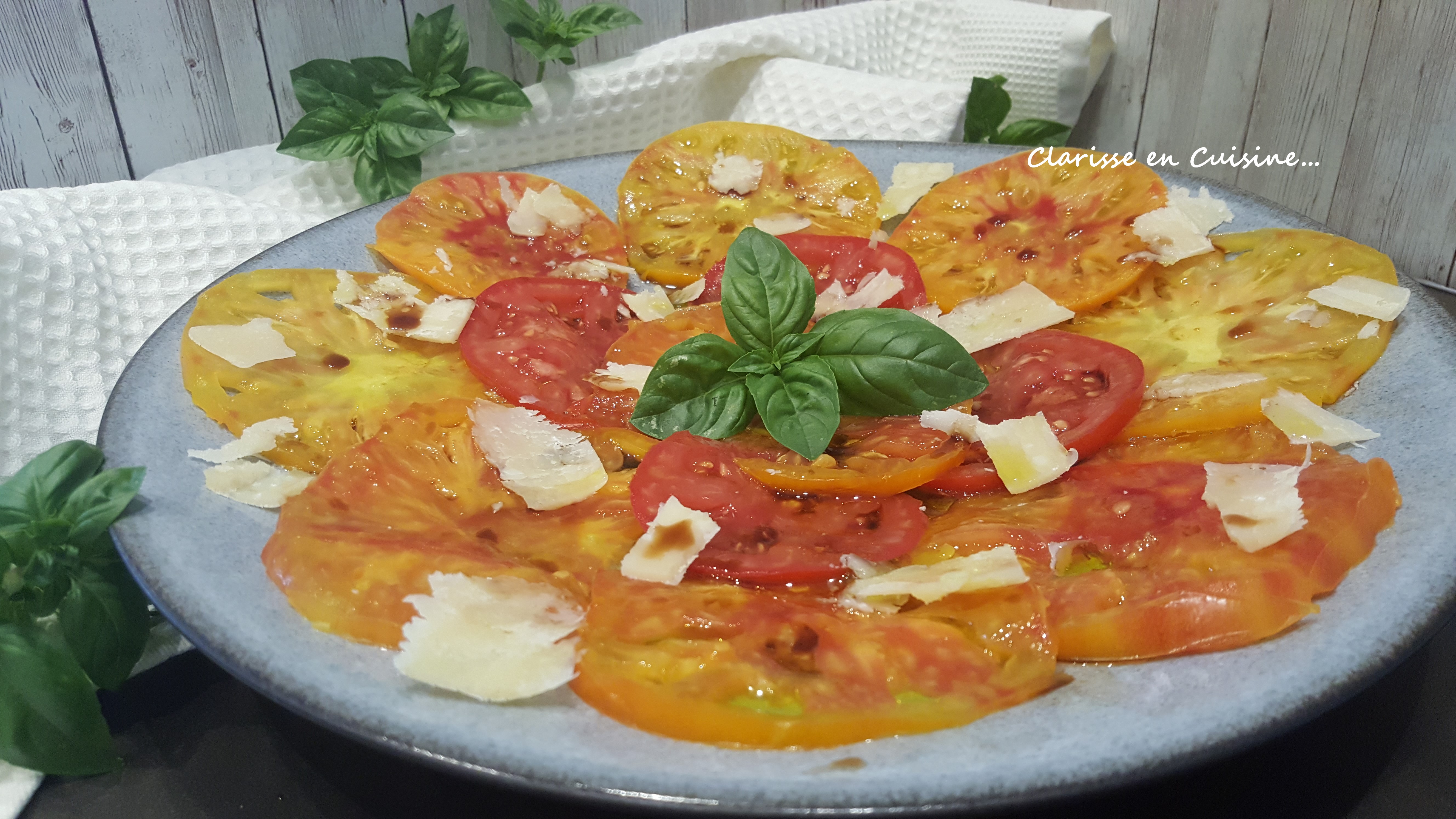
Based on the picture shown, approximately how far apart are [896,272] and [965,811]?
1.14 m

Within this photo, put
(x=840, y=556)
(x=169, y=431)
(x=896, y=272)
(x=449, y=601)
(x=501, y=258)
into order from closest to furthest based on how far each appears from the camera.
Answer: (x=449, y=601) → (x=840, y=556) → (x=169, y=431) → (x=896, y=272) → (x=501, y=258)

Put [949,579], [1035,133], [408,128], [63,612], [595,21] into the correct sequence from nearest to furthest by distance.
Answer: [949,579] → [63,612] → [408,128] → [595,21] → [1035,133]

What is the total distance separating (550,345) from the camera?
1760 mm

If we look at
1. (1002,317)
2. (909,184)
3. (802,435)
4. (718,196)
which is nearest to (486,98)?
(718,196)

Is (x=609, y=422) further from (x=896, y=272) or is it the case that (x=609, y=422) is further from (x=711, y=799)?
(x=711, y=799)

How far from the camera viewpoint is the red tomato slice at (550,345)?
1.65m

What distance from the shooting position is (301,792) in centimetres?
121

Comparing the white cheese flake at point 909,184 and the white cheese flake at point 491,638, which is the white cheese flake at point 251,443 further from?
the white cheese flake at point 909,184

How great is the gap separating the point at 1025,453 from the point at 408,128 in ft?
5.37

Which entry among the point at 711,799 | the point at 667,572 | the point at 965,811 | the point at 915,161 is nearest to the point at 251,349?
the point at 667,572

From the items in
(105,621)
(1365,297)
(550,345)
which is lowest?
(105,621)

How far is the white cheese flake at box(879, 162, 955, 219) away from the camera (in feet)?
7.29

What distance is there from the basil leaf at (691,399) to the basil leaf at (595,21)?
4.72 feet

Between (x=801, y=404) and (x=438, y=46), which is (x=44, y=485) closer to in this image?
(x=801, y=404)
